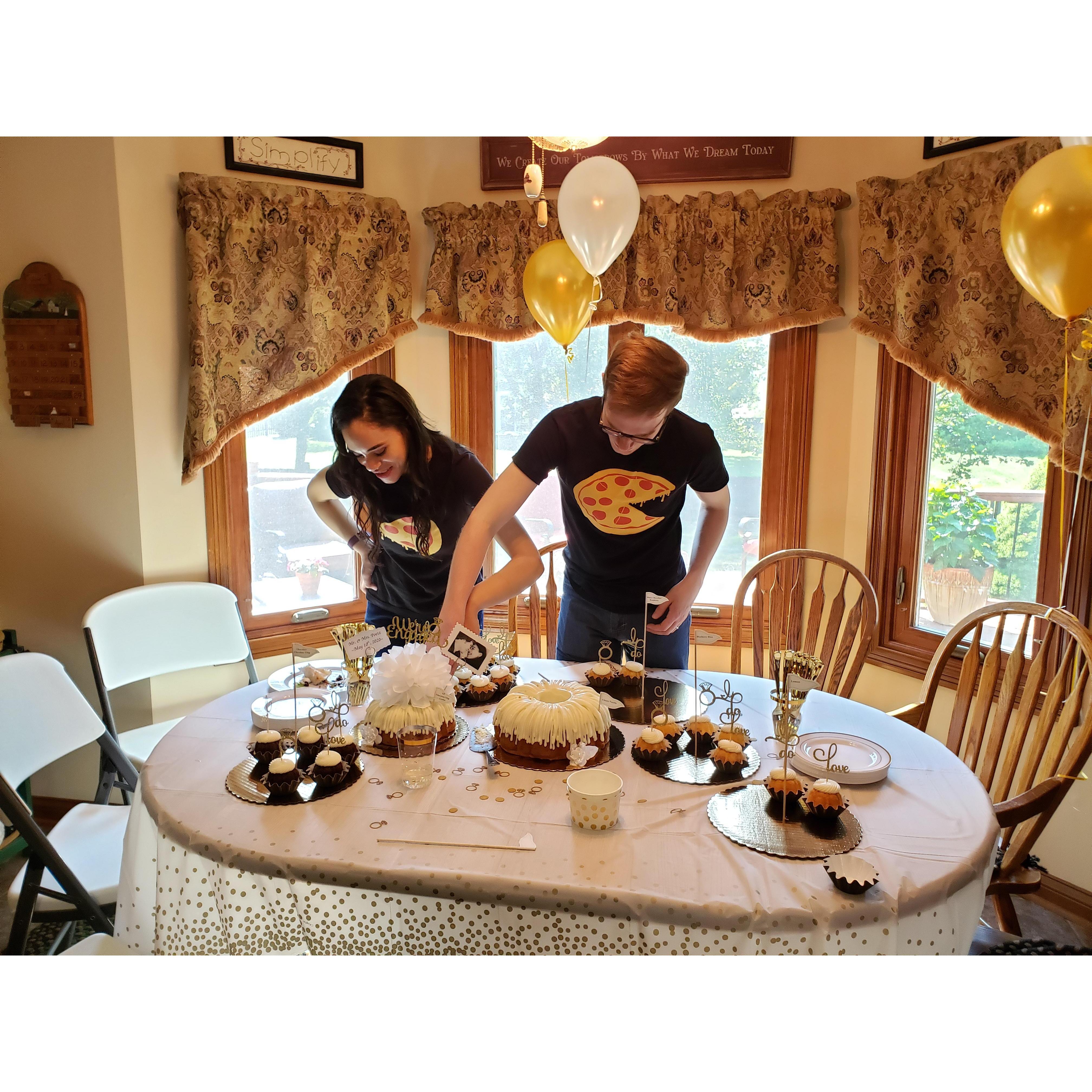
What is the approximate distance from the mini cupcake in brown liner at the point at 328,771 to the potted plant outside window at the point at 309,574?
1.83 metres

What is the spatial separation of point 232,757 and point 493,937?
702 millimetres

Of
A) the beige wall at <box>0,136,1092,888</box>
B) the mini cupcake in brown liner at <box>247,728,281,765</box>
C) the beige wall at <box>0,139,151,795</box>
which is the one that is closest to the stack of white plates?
the mini cupcake in brown liner at <box>247,728,281,765</box>

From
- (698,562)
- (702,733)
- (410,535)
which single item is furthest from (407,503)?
(702,733)

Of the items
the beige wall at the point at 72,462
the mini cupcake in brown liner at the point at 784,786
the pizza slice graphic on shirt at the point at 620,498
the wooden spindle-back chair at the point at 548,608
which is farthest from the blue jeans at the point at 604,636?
the beige wall at the point at 72,462

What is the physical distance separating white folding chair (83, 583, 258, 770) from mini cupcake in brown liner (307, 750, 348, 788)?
115 centimetres

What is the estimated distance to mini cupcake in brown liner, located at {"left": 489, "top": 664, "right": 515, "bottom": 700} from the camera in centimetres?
191

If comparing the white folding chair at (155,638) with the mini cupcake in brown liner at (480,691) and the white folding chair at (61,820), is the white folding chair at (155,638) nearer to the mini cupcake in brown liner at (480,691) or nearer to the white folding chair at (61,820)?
the white folding chair at (61,820)

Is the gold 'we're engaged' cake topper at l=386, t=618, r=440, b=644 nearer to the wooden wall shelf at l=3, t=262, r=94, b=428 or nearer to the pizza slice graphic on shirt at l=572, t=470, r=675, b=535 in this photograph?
the pizza slice graphic on shirt at l=572, t=470, r=675, b=535

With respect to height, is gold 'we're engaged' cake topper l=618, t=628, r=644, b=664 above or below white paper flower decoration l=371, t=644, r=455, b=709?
below

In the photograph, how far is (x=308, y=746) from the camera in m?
1.54

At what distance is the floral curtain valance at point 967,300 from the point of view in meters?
2.32

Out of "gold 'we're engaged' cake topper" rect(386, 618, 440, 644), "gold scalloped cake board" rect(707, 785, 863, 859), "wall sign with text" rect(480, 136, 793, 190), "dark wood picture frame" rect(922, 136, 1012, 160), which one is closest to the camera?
"gold scalloped cake board" rect(707, 785, 863, 859)

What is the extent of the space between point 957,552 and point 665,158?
185 centimetres
